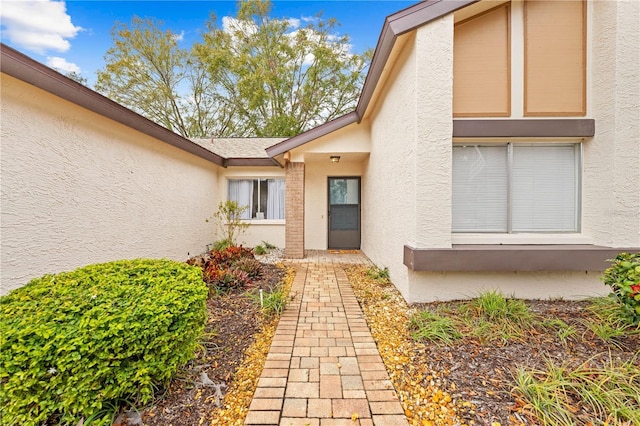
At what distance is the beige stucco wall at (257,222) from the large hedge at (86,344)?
23.6ft

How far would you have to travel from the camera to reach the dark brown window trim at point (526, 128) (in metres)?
4.15

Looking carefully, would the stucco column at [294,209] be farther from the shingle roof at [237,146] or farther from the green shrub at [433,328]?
the green shrub at [433,328]

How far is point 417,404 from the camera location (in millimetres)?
2191

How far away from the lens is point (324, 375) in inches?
101

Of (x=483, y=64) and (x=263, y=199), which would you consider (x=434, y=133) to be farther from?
(x=263, y=199)

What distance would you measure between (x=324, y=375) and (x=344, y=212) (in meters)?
7.12

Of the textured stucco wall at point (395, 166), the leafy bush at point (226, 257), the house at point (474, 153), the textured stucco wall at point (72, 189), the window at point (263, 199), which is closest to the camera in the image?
the textured stucco wall at point (72, 189)

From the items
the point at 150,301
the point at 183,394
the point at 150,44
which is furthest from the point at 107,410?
the point at 150,44

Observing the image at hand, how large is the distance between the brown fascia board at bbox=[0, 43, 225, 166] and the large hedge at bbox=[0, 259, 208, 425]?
2.90 metres

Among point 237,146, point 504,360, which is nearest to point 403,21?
point 504,360

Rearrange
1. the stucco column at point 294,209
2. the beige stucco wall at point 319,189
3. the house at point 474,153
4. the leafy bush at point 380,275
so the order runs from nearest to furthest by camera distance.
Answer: the house at point 474,153 → the leafy bush at point 380,275 → the stucco column at point 294,209 → the beige stucco wall at point 319,189

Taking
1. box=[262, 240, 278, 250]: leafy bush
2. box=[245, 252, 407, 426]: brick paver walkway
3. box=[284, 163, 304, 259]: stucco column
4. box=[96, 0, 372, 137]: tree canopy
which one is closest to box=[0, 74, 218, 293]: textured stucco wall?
box=[284, 163, 304, 259]: stucco column

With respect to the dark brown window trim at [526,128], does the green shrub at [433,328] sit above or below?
below

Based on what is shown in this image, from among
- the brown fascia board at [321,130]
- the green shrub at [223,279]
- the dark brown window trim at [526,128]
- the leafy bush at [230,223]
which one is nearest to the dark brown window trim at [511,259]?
the dark brown window trim at [526,128]
